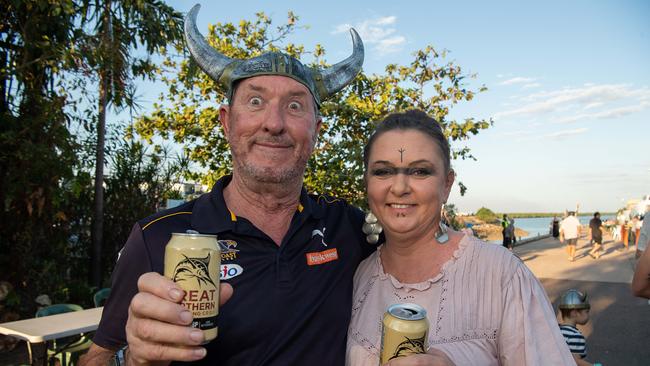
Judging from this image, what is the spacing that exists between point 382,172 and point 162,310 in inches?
43.5

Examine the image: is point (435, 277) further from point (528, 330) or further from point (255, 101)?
point (255, 101)

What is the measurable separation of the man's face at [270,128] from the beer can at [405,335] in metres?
1.06

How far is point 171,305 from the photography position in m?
1.29

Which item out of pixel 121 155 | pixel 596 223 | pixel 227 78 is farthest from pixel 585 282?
pixel 227 78

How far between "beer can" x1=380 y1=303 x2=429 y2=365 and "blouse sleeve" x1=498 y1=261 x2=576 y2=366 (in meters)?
0.45

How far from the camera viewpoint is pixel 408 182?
1973 mm

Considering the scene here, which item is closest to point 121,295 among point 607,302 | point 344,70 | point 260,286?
point 260,286

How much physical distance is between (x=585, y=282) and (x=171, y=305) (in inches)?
433

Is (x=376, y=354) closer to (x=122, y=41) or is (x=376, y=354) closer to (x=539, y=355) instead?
(x=539, y=355)

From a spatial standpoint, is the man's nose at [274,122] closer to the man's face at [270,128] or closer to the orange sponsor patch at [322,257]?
the man's face at [270,128]

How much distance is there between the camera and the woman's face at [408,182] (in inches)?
77.8

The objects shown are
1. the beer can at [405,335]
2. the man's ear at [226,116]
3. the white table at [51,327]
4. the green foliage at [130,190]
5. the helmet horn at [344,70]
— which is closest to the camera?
the beer can at [405,335]

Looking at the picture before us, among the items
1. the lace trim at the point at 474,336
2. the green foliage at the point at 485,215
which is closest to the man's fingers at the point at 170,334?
the lace trim at the point at 474,336

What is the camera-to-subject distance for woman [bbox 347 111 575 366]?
1701mm
